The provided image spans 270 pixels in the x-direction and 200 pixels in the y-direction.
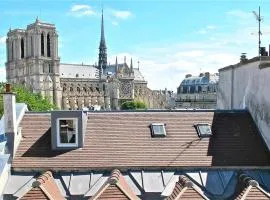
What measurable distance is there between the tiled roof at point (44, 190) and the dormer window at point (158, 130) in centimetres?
510

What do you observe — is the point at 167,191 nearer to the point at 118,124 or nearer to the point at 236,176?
the point at 236,176

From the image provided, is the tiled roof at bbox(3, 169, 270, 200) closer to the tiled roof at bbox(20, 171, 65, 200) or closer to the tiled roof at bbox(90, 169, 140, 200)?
the tiled roof at bbox(20, 171, 65, 200)

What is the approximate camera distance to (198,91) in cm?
16138

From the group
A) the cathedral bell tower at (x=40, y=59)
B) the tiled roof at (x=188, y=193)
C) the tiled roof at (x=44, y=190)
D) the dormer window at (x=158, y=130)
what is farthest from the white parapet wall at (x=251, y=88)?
the cathedral bell tower at (x=40, y=59)

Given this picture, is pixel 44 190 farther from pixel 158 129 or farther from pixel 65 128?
pixel 158 129

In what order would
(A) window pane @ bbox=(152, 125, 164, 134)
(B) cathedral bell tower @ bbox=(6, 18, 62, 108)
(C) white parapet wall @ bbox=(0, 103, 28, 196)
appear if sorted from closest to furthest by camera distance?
(C) white parapet wall @ bbox=(0, 103, 28, 196)
(A) window pane @ bbox=(152, 125, 164, 134)
(B) cathedral bell tower @ bbox=(6, 18, 62, 108)

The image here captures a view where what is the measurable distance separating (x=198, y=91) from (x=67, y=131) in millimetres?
144268

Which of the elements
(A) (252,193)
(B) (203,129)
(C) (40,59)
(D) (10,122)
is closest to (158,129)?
(B) (203,129)

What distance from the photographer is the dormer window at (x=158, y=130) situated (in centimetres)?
1989

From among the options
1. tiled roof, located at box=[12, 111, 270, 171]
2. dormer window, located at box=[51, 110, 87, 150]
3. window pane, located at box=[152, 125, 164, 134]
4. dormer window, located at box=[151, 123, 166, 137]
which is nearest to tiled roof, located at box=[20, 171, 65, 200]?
tiled roof, located at box=[12, 111, 270, 171]

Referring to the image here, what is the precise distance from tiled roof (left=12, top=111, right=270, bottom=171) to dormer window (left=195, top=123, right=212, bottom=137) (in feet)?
0.74

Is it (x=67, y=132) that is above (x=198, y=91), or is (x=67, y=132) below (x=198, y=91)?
below

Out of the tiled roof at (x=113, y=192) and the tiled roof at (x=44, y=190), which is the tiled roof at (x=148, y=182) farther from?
the tiled roof at (x=113, y=192)

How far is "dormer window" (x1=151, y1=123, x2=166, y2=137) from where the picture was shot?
65.3ft
